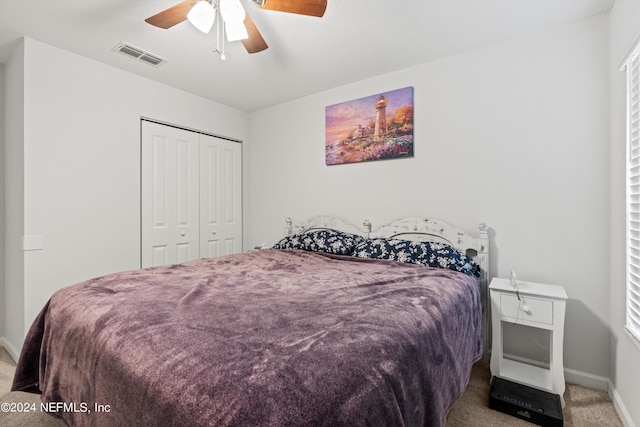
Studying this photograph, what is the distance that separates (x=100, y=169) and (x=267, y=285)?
2070mm

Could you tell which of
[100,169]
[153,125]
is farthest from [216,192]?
[100,169]

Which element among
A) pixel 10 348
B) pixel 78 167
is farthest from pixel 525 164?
pixel 10 348

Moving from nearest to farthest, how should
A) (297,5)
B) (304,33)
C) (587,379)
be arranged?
(297,5) → (587,379) → (304,33)

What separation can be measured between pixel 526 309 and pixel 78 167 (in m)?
3.54

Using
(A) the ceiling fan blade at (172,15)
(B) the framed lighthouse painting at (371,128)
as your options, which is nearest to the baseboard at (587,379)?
(B) the framed lighthouse painting at (371,128)

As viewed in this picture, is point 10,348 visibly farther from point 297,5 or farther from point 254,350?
point 297,5

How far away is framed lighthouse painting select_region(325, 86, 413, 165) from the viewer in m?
2.73

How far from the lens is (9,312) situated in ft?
8.30

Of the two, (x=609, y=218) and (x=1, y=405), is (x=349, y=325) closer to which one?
(x=609, y=218)

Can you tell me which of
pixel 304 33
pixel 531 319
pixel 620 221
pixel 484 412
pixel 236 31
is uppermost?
pixel 304 33

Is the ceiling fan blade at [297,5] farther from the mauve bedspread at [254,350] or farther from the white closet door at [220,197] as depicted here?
the white closet door at [220,197]

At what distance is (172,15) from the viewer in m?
1.67

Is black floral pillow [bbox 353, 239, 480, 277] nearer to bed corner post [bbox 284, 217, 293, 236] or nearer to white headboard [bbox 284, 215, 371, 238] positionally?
white headboard [bbox 284, 215, 371, 238]

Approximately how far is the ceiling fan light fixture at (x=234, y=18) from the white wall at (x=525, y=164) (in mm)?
1556
